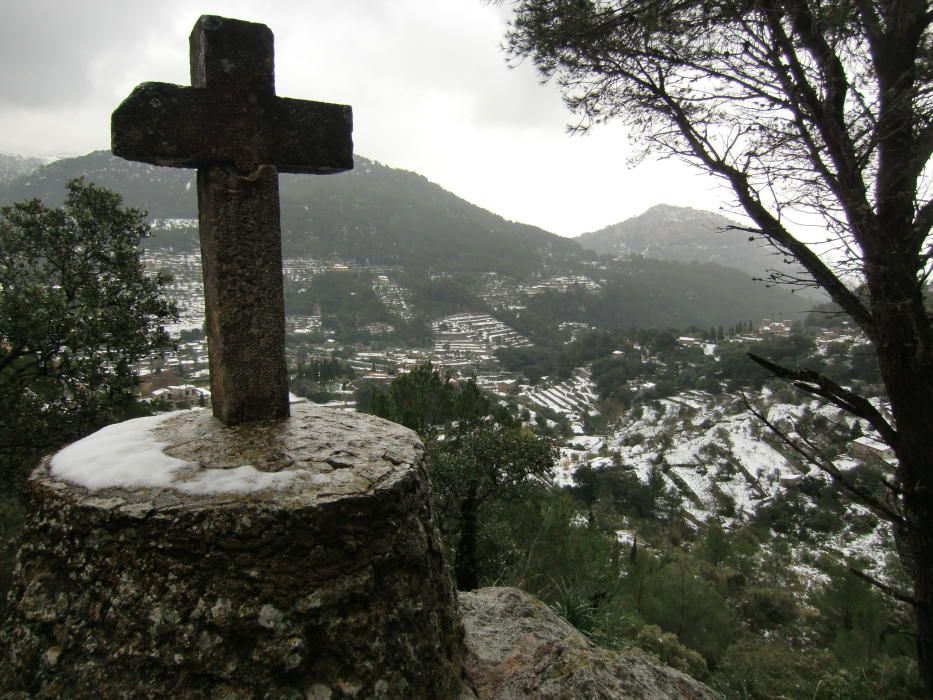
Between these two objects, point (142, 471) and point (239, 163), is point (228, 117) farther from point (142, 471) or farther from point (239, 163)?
point (142, 471)

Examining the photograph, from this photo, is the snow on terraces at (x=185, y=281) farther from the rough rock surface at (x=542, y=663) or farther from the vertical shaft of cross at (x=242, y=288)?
the rough rock surface at (x=542, y=663)

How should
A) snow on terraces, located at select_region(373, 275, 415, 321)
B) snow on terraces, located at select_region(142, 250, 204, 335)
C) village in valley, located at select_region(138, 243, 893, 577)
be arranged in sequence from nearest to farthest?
village in valley, located at select_region(138, 243, 893, 577) < snow on terraces, located at select_region(142, 250, 204, 335) < snow on terraces, located at select_region(373, 275, 415, 321)

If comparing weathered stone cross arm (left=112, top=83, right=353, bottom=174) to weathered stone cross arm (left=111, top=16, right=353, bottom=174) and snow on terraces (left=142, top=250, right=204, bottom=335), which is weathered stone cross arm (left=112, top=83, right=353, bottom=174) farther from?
snow on terraces (left=142, top=250, right=204, bottom=335)

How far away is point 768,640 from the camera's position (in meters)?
15.3

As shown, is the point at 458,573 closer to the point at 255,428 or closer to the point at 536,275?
the point at 255,428

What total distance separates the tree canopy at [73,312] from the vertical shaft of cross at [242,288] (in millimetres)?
4828

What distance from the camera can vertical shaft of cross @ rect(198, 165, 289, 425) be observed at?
3.10 meters

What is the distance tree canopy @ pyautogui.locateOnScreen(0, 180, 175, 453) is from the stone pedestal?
5113 mm

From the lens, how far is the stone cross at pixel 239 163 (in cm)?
297

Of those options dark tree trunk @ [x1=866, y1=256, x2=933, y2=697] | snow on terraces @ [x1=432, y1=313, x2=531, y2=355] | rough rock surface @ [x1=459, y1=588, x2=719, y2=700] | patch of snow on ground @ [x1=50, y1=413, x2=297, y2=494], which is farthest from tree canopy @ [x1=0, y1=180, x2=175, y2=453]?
snow on terraces @ [x1=432, y1=313, x2=531, y2=355]

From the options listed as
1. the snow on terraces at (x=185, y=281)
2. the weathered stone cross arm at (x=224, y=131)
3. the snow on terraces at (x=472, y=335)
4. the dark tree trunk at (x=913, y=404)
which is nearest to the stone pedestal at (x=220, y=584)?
the weathered stone cross arm at (x=224, y=131)

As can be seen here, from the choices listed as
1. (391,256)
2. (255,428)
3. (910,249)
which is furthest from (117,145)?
(391,256)

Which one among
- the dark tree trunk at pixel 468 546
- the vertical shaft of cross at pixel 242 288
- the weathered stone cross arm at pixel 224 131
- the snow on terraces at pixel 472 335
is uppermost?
the weathered stone cross arm at pixel 224 131

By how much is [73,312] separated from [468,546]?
6.53m
